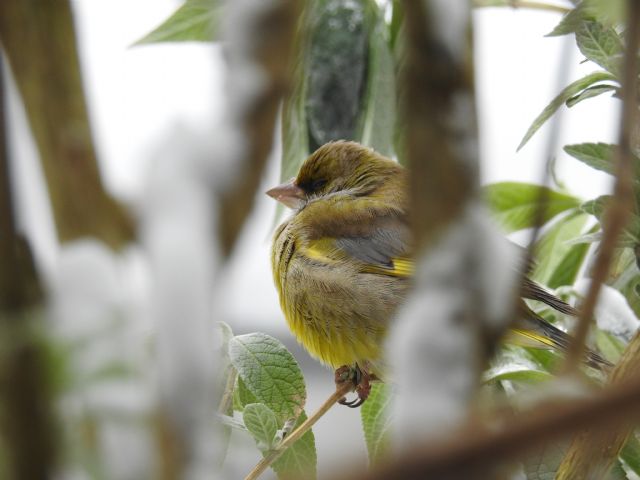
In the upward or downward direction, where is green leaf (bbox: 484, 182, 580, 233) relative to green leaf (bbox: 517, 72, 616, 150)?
downward

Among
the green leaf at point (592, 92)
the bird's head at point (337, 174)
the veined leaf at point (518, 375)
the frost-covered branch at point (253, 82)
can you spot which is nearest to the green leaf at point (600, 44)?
the green leaf at point (592, 92)

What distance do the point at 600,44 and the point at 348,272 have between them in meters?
0.84

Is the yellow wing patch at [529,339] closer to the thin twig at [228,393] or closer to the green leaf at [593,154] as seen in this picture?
the green leaf at [593,154]

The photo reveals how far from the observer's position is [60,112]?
0.60 metres

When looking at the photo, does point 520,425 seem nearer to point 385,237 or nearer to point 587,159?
point 587,159

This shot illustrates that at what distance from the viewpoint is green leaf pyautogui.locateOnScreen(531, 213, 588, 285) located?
165cm

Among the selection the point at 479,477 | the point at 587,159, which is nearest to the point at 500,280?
the point at 479,477

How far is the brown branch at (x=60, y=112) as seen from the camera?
58 cm

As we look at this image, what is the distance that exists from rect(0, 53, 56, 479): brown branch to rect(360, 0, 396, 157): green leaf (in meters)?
1.00

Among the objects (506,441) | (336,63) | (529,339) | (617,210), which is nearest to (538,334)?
(529,339)

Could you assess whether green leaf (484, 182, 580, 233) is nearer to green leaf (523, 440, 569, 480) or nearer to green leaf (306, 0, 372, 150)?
green leaf (306, 0, 372, 150)

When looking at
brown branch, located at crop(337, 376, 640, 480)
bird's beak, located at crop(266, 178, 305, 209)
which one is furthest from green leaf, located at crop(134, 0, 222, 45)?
brown branch, located at crop(337, 376, 640, 480)

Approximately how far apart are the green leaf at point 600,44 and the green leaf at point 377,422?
0.60m

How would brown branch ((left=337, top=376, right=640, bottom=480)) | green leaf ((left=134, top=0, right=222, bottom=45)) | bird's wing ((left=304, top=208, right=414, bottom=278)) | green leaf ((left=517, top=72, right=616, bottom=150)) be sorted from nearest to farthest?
brown branch ((left=337, top=376, right=640, bottom=480)), green leaf ((left=517, top=72, right=616, bottom=150)), green leaf ((left=134, top=0, right=222, bottom=45)), bird's wing ((left=304, top=208, right=414, bottom=278))
